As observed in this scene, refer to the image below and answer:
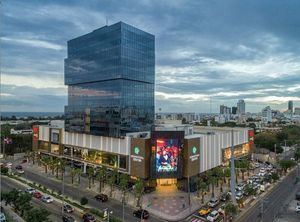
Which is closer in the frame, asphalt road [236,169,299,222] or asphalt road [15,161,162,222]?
asphalt road [236,169,299,222]

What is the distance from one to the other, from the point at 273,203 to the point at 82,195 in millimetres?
55534

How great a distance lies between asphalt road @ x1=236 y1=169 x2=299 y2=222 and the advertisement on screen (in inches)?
1036

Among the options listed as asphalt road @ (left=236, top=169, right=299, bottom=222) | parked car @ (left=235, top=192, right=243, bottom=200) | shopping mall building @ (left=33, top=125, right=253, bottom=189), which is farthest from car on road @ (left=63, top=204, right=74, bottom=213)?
parked car @ (left=235, top=192, right=243, bottom=200)

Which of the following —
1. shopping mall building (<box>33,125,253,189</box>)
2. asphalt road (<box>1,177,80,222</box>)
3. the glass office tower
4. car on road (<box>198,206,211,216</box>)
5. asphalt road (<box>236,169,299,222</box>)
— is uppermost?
the glass office tower

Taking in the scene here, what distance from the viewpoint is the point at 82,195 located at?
84625 millimetres

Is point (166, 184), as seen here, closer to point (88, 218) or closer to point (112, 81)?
point (88, 218)

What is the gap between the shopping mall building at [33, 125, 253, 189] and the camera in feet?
295

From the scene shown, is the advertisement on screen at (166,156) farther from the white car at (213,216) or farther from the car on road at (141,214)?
the white car at (213,216)

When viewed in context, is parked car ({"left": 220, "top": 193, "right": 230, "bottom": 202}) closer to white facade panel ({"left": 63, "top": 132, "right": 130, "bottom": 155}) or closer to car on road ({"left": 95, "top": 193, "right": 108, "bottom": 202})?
car on road ({"left": 95, "top": 193, "right": 108, "bottom": 202})

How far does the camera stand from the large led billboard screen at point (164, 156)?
89.6 metres

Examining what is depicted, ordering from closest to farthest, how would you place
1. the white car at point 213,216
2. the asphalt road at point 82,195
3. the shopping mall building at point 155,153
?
1. the white car at point 213,216
2. the asphalt road at point 82,195
3. the shopping mall building at point 155,153

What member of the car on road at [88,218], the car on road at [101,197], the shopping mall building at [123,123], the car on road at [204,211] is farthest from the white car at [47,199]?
the car on road at [204,211]

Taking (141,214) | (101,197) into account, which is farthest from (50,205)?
(141,214)

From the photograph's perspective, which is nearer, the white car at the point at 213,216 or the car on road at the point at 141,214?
the white car at the point at 213,216
